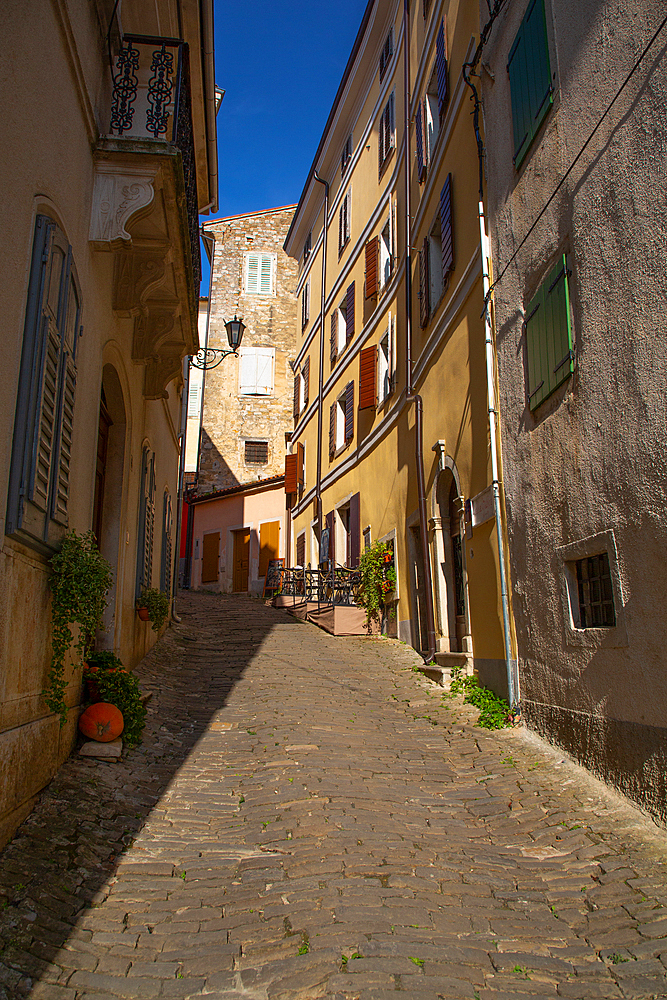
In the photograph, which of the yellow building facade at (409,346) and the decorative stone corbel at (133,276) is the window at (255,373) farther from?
the decorative stone corbel at (133,276)

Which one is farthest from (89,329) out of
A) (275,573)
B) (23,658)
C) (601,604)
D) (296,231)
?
(296,231)

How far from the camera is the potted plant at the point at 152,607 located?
928 centimetres

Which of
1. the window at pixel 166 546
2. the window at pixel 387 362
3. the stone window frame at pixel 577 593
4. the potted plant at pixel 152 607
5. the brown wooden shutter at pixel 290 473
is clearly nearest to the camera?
the stone window frame at pixel 577 593

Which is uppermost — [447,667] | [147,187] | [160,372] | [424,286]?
[424,286]

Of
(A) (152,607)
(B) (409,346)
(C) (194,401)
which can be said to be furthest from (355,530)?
(C) (194,401)

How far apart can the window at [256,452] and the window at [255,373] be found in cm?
196

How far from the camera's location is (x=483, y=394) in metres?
8.89

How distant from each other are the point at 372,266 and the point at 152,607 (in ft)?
33.3

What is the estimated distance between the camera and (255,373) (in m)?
→ 29.6

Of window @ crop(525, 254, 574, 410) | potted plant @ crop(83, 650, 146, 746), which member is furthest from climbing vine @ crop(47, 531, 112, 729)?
window @ crop(525, 254, 574, 410)

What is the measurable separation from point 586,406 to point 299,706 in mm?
4494

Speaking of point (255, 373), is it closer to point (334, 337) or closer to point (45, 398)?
point (334, 337)

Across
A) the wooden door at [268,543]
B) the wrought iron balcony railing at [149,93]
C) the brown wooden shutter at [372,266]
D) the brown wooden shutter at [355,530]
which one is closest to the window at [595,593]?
the wrought iron balcony railing at [149,93]

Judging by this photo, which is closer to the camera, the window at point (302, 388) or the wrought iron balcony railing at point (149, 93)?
the wrought iron balcony railing at point (149, 93)
